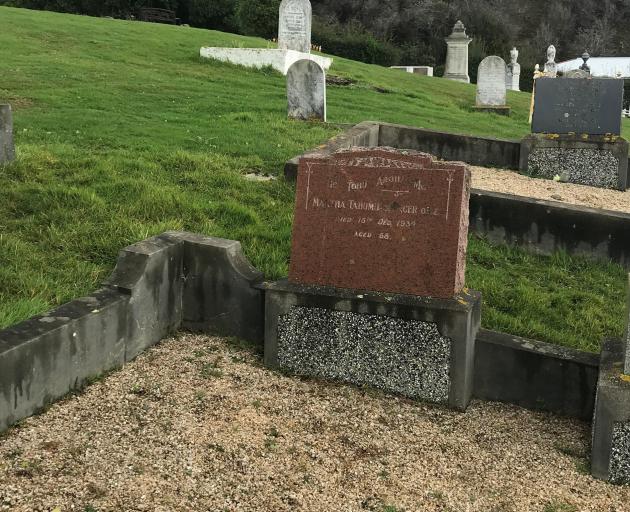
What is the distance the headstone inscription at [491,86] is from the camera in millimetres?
19250

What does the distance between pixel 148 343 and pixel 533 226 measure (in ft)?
14.0

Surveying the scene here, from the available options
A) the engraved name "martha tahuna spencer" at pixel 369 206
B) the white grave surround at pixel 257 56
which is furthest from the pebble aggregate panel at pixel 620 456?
the white grave surround at pixel 257 56

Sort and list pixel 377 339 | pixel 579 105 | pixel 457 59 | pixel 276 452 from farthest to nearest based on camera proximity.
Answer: pixel 457 59 < pixel 579 105 < pixel 377 339 < pixel 276 452

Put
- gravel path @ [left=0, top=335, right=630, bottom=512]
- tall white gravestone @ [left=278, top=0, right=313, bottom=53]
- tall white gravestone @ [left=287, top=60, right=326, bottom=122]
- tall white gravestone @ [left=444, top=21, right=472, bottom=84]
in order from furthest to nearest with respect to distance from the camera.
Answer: tall white gravestone @ [left=444, top=21, right=472, bottom=84] < tall white gravestone @ [left=278, top=0, right=313, bottom=53] < tall white gravestone @ [left=287, top=60, right=326, bottom=122] < gravel path @ [left=0, top=335, right=630, bottom=512]

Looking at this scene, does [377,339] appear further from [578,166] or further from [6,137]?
[578,166]

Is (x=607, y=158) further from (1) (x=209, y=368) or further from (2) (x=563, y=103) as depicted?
(1) (x=209, y=368)

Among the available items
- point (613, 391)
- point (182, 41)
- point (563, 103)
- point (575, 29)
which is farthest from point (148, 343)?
point (575, 29)

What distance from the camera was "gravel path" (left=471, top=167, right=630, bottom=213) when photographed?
9.95 m

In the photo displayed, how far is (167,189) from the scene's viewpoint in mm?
7016

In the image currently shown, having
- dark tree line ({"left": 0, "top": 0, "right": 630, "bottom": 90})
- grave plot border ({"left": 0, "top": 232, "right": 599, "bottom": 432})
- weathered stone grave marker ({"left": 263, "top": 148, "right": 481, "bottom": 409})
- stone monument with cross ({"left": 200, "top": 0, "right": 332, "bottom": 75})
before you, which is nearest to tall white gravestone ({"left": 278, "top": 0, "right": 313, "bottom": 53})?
stone monument with cross ({"left": 200, "top": 0, "right": 332, "bottom": 75})

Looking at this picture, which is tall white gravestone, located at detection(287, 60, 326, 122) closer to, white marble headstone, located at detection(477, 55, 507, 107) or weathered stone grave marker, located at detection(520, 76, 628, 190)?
weathered stone grave marker, located at detection(520, 76, 628, 190)

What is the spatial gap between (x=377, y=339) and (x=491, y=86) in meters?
16.2

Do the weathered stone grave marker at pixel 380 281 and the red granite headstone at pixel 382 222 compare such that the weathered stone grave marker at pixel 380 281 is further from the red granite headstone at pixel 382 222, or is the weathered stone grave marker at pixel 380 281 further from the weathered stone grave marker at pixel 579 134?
the weathered stone grave marker at pixel 579 134

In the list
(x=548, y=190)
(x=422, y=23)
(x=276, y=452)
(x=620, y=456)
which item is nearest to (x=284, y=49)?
(x=548, y=190)
